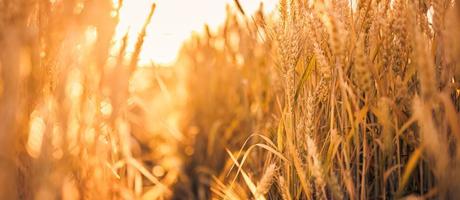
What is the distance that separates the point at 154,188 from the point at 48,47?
3.01 feet

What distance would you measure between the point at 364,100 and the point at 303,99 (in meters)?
0.18

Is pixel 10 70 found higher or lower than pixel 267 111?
higher

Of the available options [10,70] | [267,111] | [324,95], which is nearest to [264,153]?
[267,111]

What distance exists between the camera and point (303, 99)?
3.55 ft

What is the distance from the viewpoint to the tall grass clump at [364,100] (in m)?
0.76

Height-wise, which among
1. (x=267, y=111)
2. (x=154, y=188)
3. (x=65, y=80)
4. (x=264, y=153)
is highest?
(x=65, y=80)

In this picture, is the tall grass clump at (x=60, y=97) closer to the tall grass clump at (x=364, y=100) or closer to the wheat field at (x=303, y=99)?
the wheat field at (x=303, y=99)

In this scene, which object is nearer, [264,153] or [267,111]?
[264,153]

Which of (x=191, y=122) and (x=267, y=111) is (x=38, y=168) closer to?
(x=267, y=111)

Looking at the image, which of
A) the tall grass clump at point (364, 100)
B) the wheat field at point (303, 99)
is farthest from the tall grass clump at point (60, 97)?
the tall grass clump at point (364, 100)

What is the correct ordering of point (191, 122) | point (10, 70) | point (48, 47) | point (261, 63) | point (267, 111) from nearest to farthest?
point (10, 70) → point (48, 47) → point (267, 111) → point (261, 63) → point (191, 122)

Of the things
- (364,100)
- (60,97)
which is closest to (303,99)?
(364,100)

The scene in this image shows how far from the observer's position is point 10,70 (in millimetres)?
597

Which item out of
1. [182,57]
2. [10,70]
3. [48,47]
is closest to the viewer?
[10,70]
